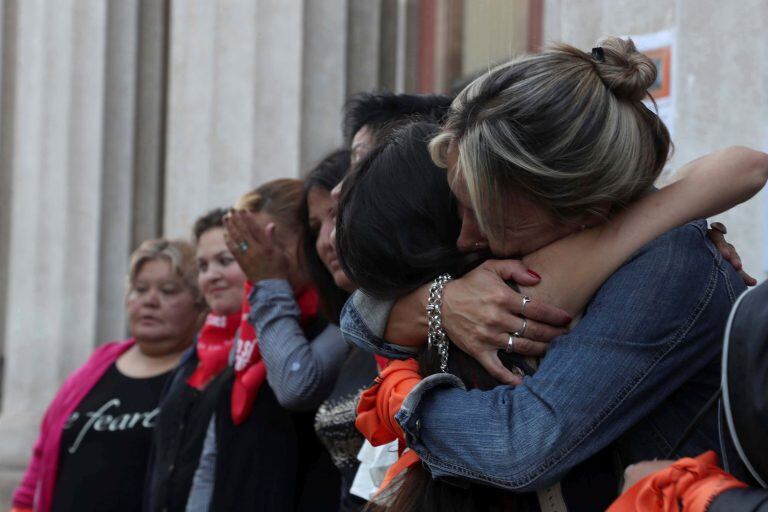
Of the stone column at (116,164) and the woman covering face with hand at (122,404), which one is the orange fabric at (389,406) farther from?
the stone column at (116,164)

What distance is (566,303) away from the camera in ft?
5.65

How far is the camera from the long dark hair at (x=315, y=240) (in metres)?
3.05

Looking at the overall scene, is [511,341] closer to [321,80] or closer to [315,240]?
[315,240]

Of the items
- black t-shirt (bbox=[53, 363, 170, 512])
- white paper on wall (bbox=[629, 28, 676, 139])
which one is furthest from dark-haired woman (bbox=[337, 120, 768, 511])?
black t-shirt (bbox=[53, 363, 170, 512])

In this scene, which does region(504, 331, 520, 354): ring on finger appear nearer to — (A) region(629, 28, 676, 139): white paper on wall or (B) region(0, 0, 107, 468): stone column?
(A) region(629, 28, 676, 139): white paper on wall

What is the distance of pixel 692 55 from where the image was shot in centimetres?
330

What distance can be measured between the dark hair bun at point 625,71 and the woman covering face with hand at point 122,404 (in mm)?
2926

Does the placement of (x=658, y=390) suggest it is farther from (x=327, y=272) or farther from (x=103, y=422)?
(x=103, y=422)

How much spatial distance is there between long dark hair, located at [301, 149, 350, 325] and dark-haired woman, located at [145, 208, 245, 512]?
628 millimetres

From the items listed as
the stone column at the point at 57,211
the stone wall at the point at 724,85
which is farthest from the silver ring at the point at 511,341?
the stone column at the point at 57,211

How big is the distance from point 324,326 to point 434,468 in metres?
1.64

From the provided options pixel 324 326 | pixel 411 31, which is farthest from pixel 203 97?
pixel 324 326

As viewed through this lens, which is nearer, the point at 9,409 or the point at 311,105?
the point at 311,105

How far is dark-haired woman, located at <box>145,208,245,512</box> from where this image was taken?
3646 mm
